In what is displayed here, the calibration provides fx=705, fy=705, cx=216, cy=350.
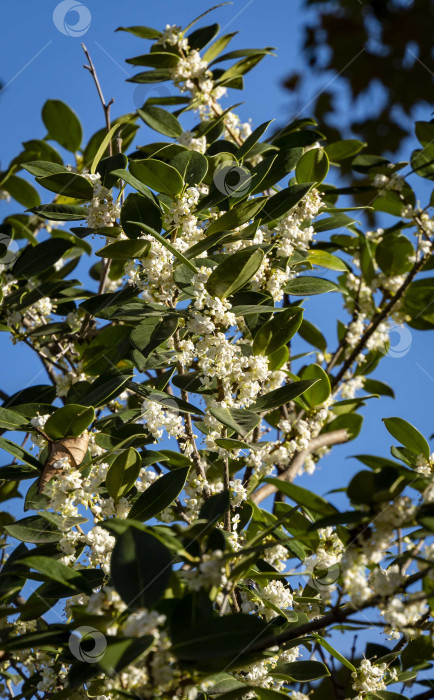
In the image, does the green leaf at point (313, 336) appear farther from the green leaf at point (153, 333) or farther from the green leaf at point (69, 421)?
the green leaf at point (69, 421)

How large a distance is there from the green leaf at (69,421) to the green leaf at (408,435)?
569 millimetres

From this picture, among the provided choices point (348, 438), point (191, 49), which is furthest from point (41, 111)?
point (348, 438)

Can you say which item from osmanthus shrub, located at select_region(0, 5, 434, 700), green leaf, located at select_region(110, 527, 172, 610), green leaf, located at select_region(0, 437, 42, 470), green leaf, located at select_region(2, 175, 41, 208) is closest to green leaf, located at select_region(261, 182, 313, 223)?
osmanthus shrub, located at select_region(0, 5, 434, 700)

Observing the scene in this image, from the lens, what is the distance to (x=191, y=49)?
227 centimetres

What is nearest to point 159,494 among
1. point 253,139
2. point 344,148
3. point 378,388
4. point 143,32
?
point 253,139

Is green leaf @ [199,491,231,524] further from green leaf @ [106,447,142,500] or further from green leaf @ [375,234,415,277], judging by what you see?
green leaf @ [375,234,415,277]

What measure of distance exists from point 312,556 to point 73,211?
0.92 metres

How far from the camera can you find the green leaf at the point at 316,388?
1815 millimetres

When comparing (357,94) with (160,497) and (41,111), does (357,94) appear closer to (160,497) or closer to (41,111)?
(41,111)

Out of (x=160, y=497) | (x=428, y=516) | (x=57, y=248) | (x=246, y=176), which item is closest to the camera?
(x=428, y=516)

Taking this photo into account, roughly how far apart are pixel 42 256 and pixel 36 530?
0.72 metres

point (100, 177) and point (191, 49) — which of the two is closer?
point (100, 177)

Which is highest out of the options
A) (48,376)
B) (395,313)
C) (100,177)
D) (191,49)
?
(191,49)

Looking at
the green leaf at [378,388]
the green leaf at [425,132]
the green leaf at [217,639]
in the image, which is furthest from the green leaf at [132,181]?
the green leaf at [378,388]
